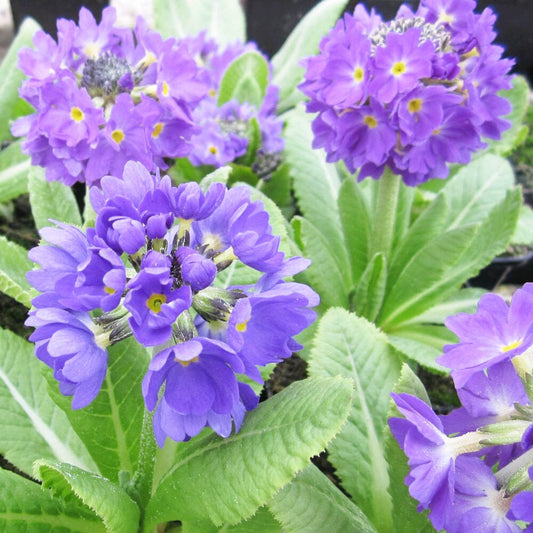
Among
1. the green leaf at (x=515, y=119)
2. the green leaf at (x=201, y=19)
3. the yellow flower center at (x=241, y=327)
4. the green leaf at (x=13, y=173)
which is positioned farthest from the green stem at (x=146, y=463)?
the green leaf at (x=201, y=19)

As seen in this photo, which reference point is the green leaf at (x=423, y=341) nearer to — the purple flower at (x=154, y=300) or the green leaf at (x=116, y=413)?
the green leaf at (x=116, y=413)

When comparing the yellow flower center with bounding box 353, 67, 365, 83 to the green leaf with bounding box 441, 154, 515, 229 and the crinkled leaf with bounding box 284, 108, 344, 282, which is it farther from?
the green leaf with bounding box 441, 154, 515, 229

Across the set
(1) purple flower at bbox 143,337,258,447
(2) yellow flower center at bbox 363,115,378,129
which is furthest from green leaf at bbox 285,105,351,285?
(1) purple flower at bbox 143,337,258,447

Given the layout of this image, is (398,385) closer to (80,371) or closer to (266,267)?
(266,267)

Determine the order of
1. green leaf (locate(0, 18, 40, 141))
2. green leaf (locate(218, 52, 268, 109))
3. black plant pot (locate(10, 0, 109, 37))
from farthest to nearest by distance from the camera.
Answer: black plant pot (locate(10, 0, 109, 37)), green leaf (locate(218, 52, 268, 109)), green leaf (locate(0, 18, 40, 141))

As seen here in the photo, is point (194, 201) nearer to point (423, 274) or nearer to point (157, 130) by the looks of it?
point (157, 130)

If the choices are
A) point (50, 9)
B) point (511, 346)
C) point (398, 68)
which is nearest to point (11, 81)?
point (50, 9)
